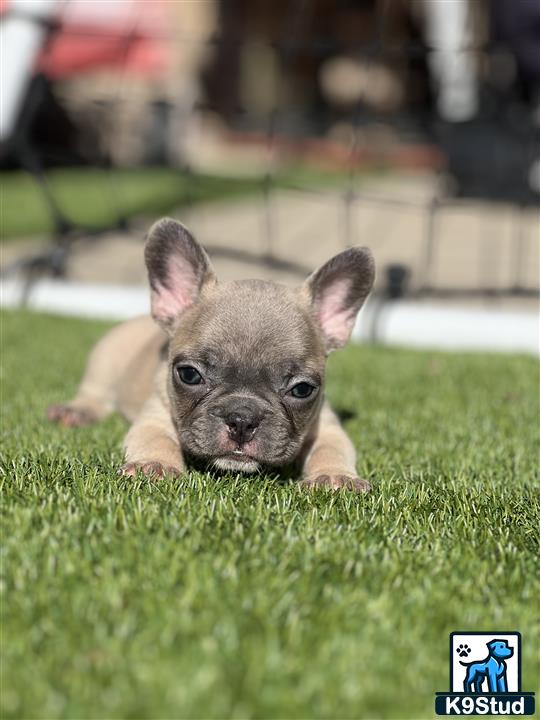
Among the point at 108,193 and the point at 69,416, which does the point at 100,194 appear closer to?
the point at 108,193

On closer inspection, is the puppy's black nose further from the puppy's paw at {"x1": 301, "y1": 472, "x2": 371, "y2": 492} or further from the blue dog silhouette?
the blue dog silhouette

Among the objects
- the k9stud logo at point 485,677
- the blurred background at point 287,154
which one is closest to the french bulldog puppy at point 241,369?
the k9stud logo at point 485,677

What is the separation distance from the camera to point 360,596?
229cm

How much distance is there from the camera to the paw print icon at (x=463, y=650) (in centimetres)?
213

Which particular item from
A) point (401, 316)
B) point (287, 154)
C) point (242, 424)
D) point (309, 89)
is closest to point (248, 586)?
point (242, 424)

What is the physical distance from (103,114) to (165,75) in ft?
12.3

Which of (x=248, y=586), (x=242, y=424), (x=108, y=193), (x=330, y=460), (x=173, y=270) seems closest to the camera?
(x=248, y=586)

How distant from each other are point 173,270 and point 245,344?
779mm

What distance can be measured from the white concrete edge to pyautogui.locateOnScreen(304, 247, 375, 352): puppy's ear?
338cm

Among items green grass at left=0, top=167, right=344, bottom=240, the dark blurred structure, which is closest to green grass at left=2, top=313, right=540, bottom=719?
the dark blurred structure

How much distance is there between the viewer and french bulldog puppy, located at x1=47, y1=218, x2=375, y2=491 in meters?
3.36

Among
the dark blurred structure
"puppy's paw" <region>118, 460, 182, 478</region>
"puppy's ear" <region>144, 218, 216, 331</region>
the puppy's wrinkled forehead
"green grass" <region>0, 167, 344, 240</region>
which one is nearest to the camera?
"puppy's paw" <region>118, 460, 182, 478</region>

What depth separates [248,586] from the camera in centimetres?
228

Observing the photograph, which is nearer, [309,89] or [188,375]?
[188,375]
